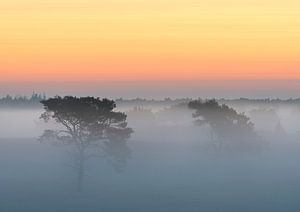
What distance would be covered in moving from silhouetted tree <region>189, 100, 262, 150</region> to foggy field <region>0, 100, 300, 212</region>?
31cm

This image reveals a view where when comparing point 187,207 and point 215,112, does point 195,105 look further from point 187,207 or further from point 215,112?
point 187,207

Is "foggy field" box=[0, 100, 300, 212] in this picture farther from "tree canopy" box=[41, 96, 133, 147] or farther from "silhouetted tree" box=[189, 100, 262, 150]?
"tree canopy" box=[41, 96, 133, 147]

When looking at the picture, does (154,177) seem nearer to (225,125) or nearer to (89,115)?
(89,115)

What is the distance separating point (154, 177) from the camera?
97125 mm

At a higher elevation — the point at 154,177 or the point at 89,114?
the point at 89,114

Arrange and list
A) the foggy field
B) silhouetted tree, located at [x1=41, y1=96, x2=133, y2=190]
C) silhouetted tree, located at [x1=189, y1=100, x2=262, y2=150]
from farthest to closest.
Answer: silhouetted tree, located at [x1=189, y1=100, x2=262, y2=150]
silhouetted tree, located at [x1=41, y1=96, x2=133, y2=190]
the foggy field

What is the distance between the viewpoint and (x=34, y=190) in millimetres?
82500

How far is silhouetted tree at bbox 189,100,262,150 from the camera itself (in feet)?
409

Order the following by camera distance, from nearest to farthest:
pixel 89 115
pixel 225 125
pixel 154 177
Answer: pixel 89 115 < pixel 154 177 < pixel 225 125

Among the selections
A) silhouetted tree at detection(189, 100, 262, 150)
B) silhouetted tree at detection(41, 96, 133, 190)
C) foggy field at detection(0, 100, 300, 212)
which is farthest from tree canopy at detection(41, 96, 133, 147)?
silhouetted tree at detection(189, 100, 262, 150)

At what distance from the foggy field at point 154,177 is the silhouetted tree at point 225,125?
0.31 meters

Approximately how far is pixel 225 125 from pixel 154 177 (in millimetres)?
30852

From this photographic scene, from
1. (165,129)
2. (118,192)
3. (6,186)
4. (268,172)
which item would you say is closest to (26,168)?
(6,186)

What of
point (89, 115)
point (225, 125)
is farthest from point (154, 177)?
point (225, 125)
